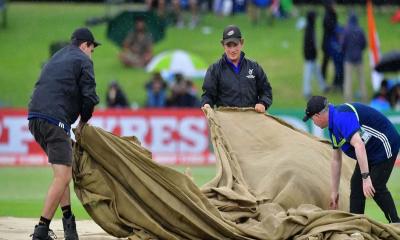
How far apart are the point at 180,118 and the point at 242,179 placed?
1087 cm

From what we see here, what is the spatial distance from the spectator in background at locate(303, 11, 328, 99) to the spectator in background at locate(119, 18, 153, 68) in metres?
5.05

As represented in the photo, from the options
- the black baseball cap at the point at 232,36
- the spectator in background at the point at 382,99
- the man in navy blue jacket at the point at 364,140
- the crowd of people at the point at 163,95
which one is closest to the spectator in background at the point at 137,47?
the crowd of people at the point at 163,95

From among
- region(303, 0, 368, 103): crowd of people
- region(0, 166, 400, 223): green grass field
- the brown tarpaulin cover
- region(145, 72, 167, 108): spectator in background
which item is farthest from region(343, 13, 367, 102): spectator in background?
the brown tarpaulin cover

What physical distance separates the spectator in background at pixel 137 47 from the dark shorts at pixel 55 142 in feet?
68.5

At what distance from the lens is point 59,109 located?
10914mm

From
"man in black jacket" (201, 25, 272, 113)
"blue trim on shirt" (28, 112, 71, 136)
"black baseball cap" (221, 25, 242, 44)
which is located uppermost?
"black baseball cap" (221, 25, 242, 44)

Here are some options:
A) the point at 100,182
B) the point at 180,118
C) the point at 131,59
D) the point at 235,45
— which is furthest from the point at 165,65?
the point at 100,182

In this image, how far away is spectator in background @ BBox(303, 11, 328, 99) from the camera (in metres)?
28.8

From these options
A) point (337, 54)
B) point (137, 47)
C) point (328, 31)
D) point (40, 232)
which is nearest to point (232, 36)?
point (40, 232)

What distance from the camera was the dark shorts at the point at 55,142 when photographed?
10812 millimetres

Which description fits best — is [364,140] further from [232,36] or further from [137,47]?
[137,47]

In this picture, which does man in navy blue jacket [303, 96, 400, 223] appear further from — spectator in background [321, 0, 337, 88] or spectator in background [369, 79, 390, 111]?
spectator in background [321, 0, 337, 88]

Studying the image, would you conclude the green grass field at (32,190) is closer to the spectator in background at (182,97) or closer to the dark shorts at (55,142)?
the dark shorts at (55,142)

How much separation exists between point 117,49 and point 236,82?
73.3 ft
